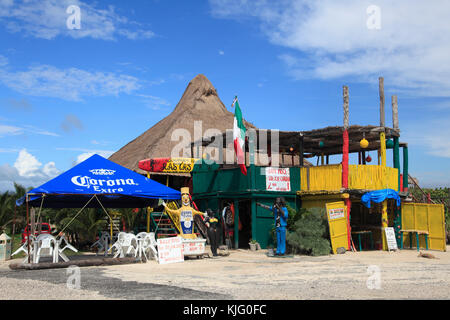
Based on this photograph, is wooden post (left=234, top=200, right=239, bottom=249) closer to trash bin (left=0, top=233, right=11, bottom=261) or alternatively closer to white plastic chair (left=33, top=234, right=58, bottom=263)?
white plastic chair (left=33, top=234, right=58, bottom=263)

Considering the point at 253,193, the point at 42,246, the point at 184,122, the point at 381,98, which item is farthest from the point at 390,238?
the point at 184,122

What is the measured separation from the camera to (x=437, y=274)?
1228 centimetres

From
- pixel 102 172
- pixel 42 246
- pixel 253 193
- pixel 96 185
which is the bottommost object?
pixel 42 246

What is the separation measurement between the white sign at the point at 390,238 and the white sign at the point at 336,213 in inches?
90.5

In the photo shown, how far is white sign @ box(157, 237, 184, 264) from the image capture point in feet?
50.8

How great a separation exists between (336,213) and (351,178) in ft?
6.26

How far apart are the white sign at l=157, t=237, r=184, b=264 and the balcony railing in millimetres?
7365

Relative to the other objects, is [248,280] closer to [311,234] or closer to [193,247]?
[193,247]

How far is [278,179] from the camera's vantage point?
844 inches

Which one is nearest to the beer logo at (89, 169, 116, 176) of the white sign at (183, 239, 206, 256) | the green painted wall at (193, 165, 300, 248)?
the white sign at (183, 239, 206, 256)

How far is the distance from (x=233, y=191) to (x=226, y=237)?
6.73ft

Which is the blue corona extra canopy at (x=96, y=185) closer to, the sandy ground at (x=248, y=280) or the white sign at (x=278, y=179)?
the sandy ground at (x=248, y=280)
